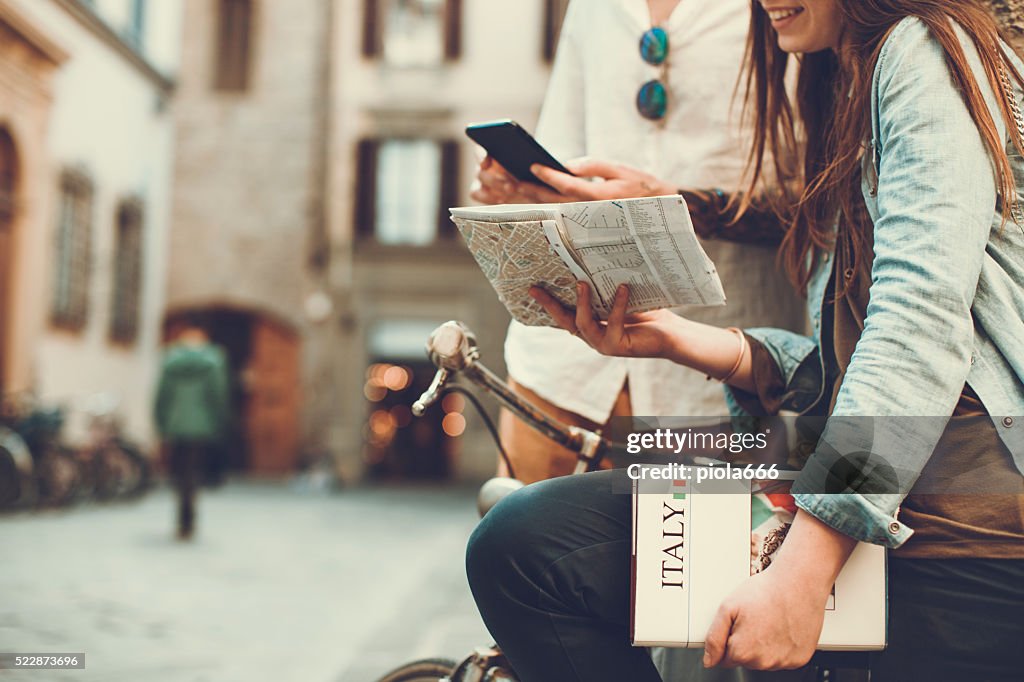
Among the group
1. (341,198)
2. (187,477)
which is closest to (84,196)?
(341,198)

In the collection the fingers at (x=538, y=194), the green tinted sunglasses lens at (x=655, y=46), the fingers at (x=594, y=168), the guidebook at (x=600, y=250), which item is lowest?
the guidebook at (x=600, y=250)

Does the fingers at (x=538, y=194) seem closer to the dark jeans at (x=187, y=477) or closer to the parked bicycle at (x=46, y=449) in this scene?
the dark jeans at (x=187, y=477)

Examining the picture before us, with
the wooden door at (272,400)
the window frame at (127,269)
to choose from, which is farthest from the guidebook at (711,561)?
the wooden door at (272,400)

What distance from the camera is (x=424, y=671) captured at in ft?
6.24

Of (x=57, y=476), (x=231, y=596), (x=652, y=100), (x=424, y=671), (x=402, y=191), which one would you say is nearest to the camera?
(x=424, y=671)

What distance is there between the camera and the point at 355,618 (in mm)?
5742

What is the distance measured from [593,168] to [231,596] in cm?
514

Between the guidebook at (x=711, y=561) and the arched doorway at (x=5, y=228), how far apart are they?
1306 centimetres

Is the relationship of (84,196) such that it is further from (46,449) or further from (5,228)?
(46,449)

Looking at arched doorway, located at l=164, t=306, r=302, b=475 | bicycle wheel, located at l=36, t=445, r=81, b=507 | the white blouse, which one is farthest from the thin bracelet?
arched doorway, located at l=164, t=306, r=302, b=475

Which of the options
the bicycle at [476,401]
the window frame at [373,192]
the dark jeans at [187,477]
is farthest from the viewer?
the window frame at [373,192]

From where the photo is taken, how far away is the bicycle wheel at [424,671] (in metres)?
1.87

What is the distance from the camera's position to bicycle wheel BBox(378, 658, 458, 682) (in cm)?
187

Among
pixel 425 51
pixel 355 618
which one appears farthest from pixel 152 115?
pixel 355 618
